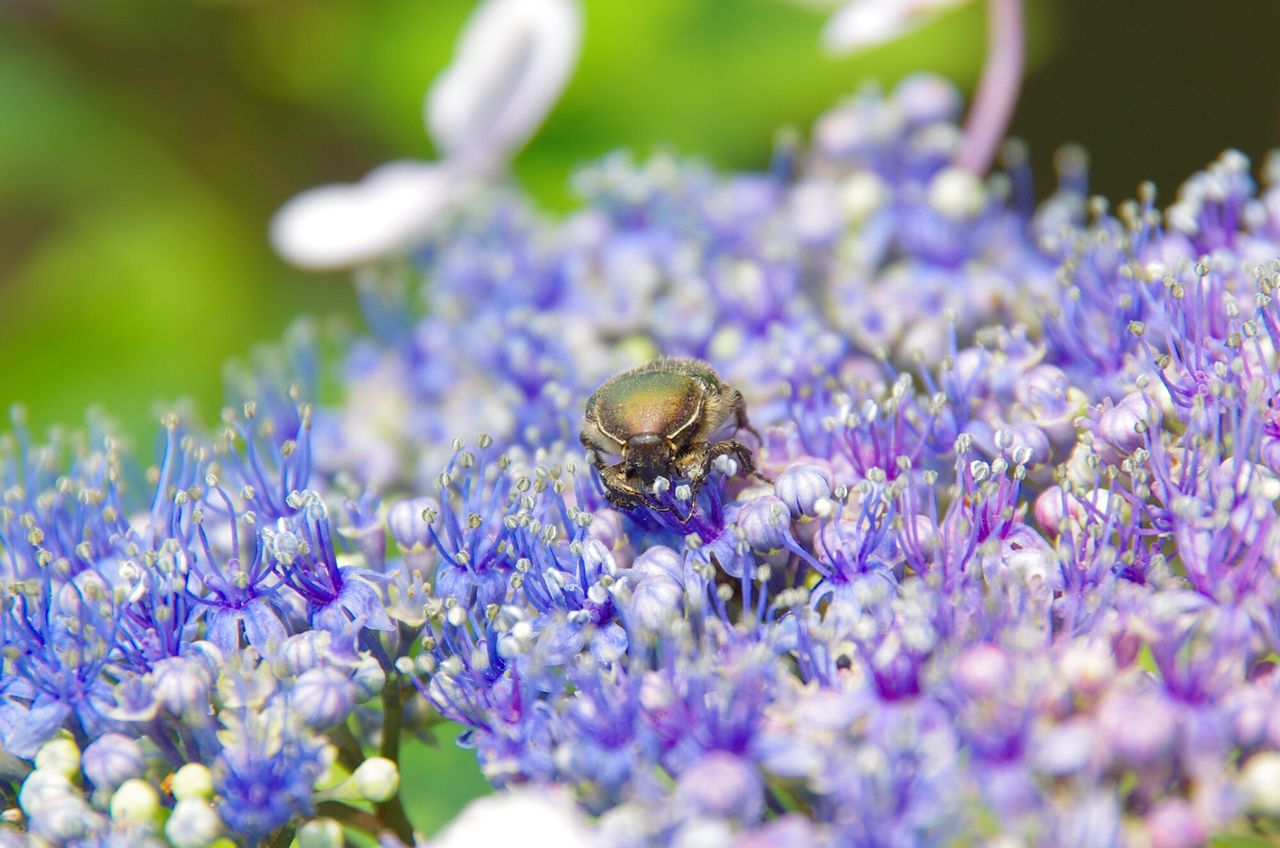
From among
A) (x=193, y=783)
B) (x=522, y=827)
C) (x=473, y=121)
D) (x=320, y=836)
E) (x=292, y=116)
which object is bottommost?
(x=522, y=827)

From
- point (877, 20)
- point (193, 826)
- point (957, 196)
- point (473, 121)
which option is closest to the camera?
point (193, 826)

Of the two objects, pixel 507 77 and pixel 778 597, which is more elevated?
pixel 507 77

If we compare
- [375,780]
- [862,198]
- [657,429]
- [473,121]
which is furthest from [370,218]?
[375,780]

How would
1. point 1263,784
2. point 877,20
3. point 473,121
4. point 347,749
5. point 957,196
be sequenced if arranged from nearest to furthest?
1. point 1263,784
2. point 347,749
3. point 957,196
4. point 877,20
5. point 473,121

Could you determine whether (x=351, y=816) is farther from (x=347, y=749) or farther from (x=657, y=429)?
(x=657, y=429)

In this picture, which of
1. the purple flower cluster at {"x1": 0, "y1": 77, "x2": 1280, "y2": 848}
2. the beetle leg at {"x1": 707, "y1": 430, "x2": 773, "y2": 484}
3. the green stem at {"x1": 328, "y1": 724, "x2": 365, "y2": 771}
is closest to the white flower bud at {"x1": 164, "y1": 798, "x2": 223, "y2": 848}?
the purple flower cluster at {"x1": 0, "y1": 77, "x2": 1280, "y2": 848}

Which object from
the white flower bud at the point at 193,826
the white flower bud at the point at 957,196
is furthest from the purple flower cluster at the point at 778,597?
the white flower bud at the point at 957,196
